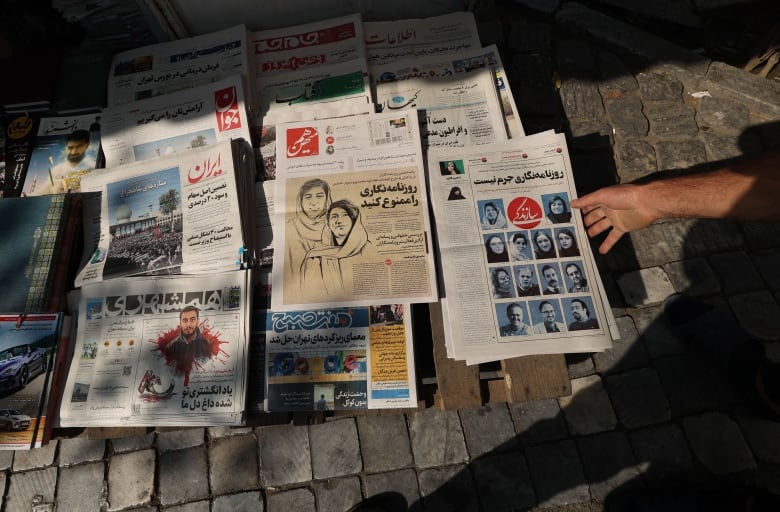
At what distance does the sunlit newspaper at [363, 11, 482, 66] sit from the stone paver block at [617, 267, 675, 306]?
1404 mm

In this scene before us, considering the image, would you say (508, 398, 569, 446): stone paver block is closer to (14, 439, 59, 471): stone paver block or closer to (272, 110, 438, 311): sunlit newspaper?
(272, 110, 438, 311): sunlit newspaper

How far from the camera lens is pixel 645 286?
6.60ft

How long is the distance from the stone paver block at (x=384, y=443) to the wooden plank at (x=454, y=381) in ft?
1.33

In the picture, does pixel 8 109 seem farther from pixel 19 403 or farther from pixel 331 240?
pixel 331 240

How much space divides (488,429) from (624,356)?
72 centimetres

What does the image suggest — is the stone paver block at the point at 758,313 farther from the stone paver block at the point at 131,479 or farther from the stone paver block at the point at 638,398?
the stone paver block at the point at 131,479

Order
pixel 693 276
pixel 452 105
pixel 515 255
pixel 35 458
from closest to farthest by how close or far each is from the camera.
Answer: pixel 515 255 < pixel 35 458 < pixel 452 105 < pixel 693 276

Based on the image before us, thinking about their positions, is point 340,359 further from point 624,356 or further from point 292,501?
point 624,356

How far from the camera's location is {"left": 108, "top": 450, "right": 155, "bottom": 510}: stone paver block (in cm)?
174

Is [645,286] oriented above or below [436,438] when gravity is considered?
above

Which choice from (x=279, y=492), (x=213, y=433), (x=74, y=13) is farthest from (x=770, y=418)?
(x=74, y=13)

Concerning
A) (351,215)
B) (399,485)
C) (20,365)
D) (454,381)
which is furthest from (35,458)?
(454,381)

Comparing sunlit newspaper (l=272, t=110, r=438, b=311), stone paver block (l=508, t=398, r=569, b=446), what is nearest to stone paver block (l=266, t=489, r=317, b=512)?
sunlit newspaper (l=272, t=110, r=438, b=311)

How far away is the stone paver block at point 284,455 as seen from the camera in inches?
69.0
